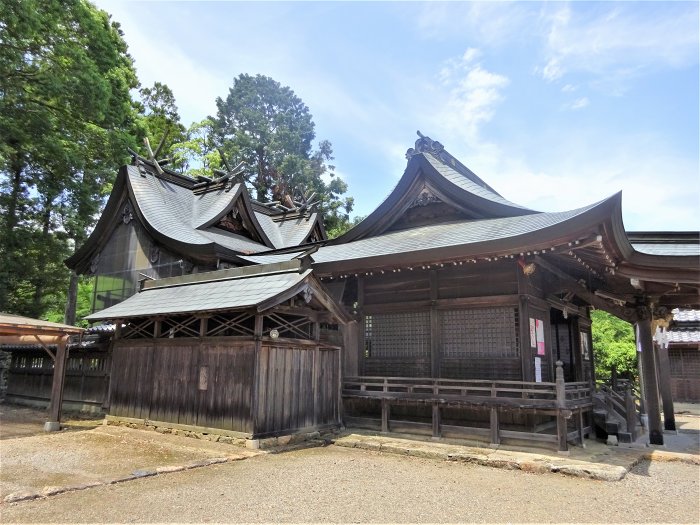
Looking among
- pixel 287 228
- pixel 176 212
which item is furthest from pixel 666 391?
pixel 287 228

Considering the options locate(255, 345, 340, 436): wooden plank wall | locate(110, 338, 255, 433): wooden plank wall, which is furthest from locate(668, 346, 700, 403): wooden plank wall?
locate(110, 338, 255, 433): wooden plank wall

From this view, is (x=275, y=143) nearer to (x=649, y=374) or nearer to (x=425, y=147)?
(x=425, y=147)

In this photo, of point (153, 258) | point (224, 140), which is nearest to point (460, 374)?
point (153, 258)

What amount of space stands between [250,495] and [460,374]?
20.3ft

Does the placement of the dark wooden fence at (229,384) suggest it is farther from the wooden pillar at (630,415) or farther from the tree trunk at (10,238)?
the tree trunk at (10,238)

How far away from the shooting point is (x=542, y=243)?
29.9 ft

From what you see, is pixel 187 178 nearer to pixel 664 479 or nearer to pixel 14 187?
pixel 14 187

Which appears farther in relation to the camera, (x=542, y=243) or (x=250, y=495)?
(x=542, y=243)

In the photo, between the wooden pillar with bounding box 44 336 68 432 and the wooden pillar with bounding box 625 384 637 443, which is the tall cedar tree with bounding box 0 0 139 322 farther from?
the wooden pillar with bounding box 625 384 637 443

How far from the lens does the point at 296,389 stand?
1011 centimetres

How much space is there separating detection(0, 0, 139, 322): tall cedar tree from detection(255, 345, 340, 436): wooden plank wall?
589 inches

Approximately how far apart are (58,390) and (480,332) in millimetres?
10409

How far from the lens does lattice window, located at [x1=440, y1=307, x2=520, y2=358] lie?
10445mm

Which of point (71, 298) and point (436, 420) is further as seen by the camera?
point (71, 298)
